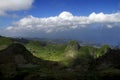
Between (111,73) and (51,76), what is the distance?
36481mm

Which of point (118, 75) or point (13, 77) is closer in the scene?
point (118, 75)

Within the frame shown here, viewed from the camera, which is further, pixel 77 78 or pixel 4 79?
pixel 4 79

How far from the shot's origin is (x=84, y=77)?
177875 mm

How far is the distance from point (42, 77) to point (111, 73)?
41924mm

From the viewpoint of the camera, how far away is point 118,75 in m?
177

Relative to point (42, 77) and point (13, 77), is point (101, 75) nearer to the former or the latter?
point (42, 77)

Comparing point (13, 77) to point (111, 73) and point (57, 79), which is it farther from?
point (111, 73)

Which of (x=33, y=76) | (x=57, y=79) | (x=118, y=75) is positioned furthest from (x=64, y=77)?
(x=118, y=75)

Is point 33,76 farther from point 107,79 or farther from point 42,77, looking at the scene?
point 107,79

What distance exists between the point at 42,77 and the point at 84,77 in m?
25.5

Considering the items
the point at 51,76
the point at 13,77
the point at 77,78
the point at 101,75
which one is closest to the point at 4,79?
the point at 13,77

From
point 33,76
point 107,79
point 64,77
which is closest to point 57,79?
point 64,77

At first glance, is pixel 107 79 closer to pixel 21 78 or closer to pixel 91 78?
pixel 91 78

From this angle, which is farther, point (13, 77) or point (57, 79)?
point (13, 77)
